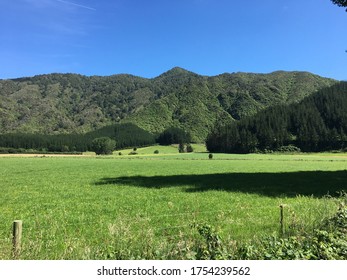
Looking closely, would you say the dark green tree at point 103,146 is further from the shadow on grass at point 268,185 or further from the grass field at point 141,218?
the grass field at point 141,218

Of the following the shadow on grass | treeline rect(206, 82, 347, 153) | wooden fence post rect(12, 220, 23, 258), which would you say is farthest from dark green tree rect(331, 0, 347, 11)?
treeline rect(206, 82, 347, 153)

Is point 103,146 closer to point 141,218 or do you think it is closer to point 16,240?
point 141,218

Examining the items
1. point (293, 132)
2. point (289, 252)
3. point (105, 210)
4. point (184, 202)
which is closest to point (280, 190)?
point (184, 202)

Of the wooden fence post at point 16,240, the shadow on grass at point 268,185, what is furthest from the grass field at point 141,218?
the shadow on grass at point 268,185

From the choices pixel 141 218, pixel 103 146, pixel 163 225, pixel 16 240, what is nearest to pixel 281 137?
pixel 103 146

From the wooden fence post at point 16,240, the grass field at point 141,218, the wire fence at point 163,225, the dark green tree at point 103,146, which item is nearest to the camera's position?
the wooden fence post at point 16,240

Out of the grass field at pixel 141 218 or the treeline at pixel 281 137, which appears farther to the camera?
the treeline at pixel 281 137

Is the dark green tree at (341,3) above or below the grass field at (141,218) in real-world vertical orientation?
above

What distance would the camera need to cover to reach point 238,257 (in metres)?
6.18

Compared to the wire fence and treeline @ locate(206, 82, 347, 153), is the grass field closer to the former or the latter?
the wire fence

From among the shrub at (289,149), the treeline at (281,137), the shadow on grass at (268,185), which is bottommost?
the shadow on grass at (268,185)

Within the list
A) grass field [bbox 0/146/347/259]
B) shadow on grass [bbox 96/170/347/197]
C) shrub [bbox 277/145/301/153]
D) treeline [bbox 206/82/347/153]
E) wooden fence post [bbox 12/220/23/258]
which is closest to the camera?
wooden fence post [bbox 12/220/23/258]

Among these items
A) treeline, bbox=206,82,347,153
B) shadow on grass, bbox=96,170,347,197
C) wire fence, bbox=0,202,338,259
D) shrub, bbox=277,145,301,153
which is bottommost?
shadow on grass, bbox=96,170,347,197

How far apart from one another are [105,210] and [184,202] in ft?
16.4
